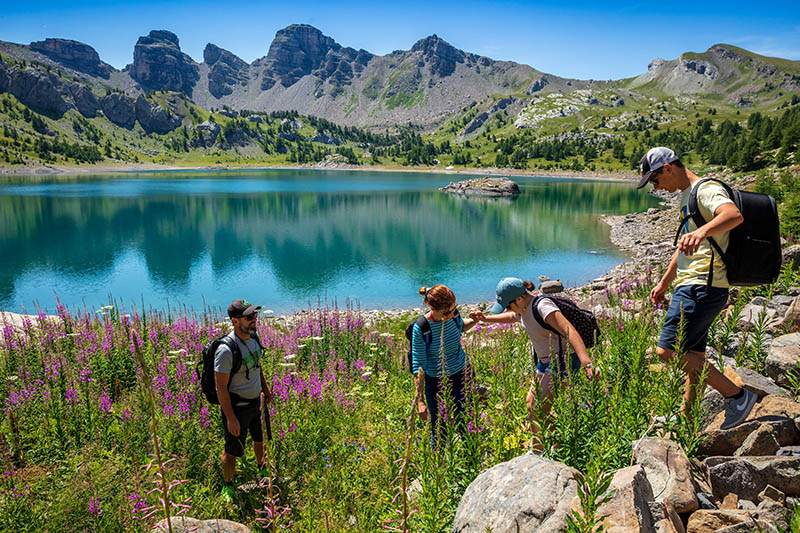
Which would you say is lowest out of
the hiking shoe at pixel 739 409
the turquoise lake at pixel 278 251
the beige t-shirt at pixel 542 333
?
the turquoise lake at pixel 278 251

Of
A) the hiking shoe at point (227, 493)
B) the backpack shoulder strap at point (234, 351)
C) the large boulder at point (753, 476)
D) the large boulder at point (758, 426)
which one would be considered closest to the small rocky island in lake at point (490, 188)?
the backpack shoulder strap at point (234, 351)

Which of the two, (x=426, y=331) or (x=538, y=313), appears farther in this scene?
(x=426, y=331)

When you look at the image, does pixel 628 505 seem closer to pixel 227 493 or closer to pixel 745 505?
pixel 745 505

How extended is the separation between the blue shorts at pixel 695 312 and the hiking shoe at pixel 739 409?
1.91 feet

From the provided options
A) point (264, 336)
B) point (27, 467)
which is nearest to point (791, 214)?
point (264, 336)

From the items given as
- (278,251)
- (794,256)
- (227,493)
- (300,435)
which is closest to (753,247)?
(300,435)

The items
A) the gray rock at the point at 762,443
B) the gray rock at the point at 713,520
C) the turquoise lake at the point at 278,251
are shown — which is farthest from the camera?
the turquoise lake at the point at 278,251

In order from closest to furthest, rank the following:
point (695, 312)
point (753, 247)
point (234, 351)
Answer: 1. point (753, 247)
2. point (695, 312)
3. point (234, 351)

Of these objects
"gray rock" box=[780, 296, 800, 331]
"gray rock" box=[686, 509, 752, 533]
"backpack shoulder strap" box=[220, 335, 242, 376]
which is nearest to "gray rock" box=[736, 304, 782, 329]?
"gray rock" box=[780, 296, 800, 331]

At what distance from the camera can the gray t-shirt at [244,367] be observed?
577 cm

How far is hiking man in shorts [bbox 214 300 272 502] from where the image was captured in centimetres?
580

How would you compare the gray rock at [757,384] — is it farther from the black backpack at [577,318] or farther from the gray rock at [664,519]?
the gray rock at [664,519]

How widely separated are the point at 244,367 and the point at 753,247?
6.18m

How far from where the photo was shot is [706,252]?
4.64m
